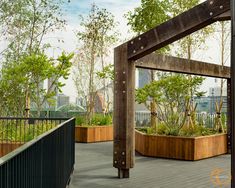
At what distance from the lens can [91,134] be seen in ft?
47.2

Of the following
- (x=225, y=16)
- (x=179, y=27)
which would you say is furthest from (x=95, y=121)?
(x=225, y=16)

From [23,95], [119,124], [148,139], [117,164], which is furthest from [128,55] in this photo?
[23,95]

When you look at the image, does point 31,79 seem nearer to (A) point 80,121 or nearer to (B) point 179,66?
(A) point 80,121

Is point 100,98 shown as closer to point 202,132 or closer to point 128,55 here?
point 202,132

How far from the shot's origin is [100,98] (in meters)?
19.5

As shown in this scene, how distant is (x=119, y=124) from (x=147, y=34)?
179 cm

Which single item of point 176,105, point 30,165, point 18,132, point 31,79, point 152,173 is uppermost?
point 31,79

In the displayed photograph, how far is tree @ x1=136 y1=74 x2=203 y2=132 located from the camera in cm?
1135

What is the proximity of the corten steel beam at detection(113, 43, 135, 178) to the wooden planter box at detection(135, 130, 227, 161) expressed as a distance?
3.03 m

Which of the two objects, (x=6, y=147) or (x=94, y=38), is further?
(x=94, y=38)

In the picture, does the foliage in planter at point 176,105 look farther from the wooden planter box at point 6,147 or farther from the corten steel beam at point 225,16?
the corten steel beam at point 225,16

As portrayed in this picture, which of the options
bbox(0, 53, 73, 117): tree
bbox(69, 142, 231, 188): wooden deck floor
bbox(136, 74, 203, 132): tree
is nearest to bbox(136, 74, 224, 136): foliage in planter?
bbox(136, 74, 203, 132): tree

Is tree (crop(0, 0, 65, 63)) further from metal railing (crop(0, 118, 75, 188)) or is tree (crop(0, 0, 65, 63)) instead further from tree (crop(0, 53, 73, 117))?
metal railing (crop(0, 118, 75, 188))

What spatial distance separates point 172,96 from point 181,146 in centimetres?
280
